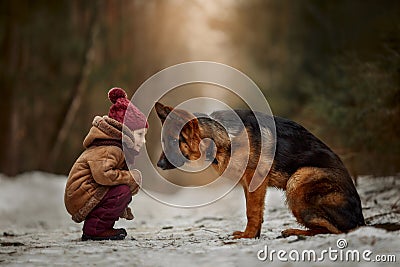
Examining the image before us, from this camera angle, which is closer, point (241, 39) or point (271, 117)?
point (271, 117)

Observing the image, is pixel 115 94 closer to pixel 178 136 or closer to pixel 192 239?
pixel 178 136

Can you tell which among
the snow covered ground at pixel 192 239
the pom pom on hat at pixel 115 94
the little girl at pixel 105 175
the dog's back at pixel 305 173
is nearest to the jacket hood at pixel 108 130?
the little girl at pixel 105 175

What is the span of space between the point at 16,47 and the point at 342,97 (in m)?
9.08

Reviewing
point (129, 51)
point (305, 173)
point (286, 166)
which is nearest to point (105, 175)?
point (286, 166)

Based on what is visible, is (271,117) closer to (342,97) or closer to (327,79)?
(342,97)

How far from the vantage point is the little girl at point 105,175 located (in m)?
5.27

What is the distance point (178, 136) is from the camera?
499cm

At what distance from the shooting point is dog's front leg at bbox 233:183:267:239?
5.15 m

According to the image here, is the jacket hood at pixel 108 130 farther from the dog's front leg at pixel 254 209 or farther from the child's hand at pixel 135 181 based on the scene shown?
the dog's front leg at pixel 254 209

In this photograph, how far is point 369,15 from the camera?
44.5 feet

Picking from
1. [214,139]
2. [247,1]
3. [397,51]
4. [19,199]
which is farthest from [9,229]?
[247,1]

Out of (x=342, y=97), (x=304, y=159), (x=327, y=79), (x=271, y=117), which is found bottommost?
(x=304, y=159)

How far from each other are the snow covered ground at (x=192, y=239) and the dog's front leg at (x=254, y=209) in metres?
0.13

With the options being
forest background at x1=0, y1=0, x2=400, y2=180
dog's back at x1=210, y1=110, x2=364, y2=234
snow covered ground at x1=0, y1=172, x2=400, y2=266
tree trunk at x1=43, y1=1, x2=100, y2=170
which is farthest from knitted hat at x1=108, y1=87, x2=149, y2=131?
tree trunk at x1=43, y1=1, x2=100, y2=170
